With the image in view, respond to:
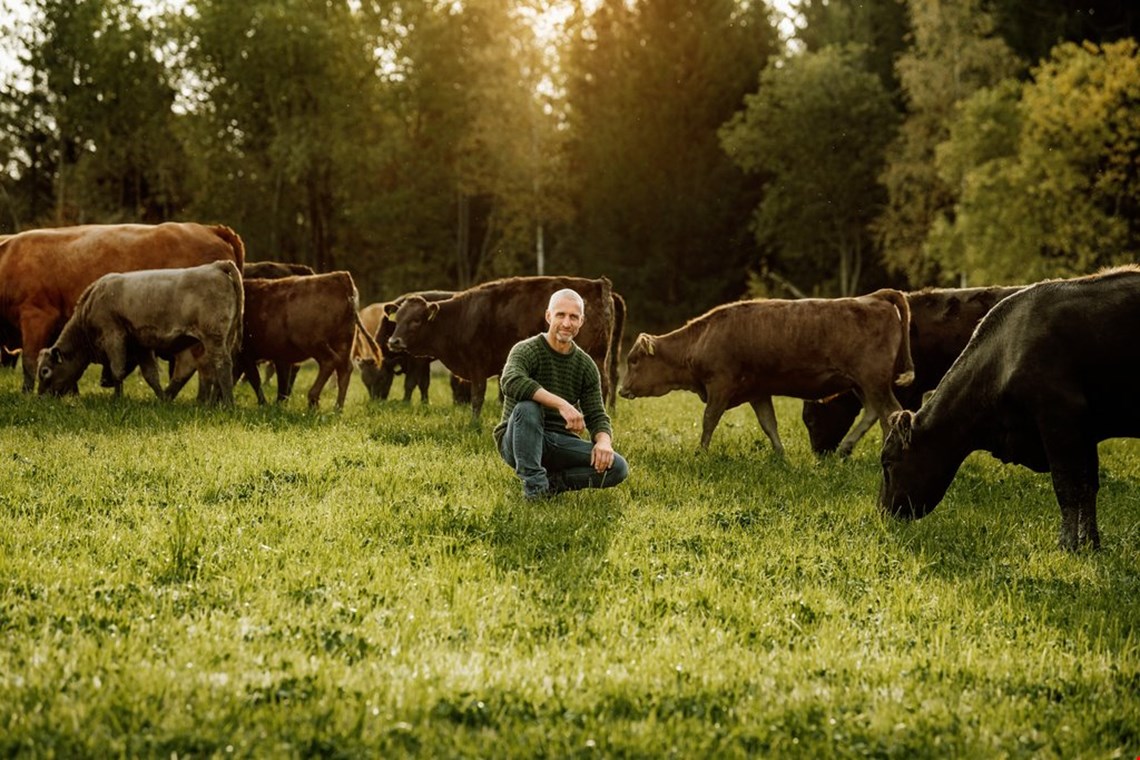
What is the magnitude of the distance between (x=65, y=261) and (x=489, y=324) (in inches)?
288

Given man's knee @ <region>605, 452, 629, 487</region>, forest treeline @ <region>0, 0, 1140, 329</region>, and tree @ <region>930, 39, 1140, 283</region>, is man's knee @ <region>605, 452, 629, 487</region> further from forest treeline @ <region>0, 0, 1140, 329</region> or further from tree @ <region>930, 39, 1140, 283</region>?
forest treeline @ <region>0, 0, 1140, 329</region>

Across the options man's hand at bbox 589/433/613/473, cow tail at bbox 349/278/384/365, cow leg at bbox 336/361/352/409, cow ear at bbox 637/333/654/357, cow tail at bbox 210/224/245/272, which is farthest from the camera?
cow tail at bbox 210/224/245/272

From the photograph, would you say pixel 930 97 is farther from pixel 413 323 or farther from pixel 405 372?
pixel 413 323

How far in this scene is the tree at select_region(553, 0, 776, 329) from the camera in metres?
48.1

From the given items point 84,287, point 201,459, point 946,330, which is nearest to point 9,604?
point 201,459

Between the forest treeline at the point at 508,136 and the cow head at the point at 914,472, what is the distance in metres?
37.2

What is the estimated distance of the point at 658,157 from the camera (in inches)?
1941

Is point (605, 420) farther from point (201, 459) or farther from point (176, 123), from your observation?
point (176, 123)

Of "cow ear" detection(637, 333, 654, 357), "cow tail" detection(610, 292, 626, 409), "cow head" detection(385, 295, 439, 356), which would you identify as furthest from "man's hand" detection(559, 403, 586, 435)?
"cow tail" detection(610, 292, 626, 409)

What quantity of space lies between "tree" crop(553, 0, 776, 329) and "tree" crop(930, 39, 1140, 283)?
38.5ft

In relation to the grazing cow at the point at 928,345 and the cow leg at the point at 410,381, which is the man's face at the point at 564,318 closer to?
the grazing cow at the point at 928,345

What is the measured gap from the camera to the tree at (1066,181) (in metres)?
35.7

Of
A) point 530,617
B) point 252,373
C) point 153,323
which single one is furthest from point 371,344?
point 530,617

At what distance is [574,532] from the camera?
7930 mm
